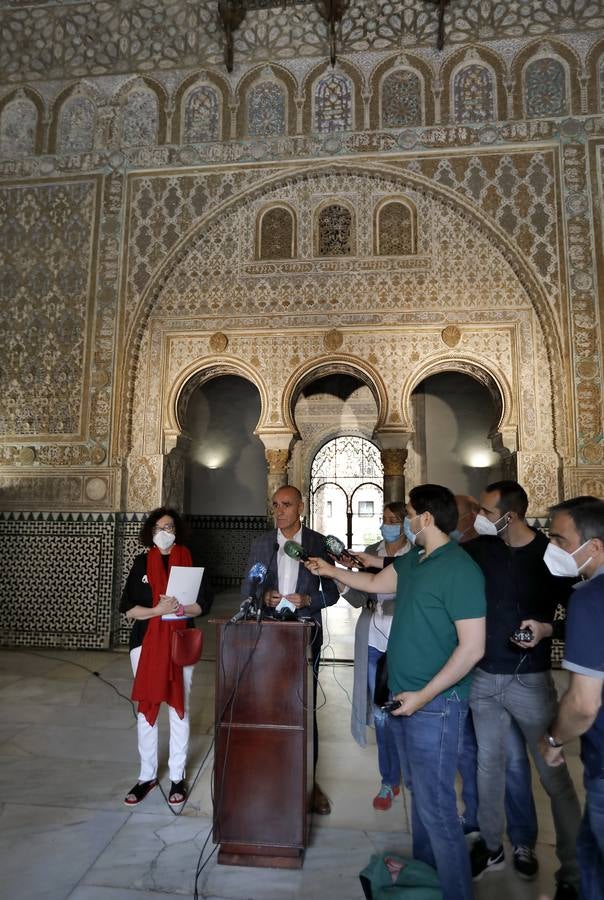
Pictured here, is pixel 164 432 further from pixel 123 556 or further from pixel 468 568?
pixel 468 568

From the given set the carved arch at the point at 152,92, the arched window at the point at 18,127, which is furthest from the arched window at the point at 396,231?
the arched window at the point at 18,127

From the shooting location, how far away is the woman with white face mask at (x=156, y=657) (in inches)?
118

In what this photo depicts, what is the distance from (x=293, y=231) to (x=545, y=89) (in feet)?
10.9

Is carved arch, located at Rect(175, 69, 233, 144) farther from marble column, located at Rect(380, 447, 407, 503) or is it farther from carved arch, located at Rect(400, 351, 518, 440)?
marble column, located at Rect(380, 447, 407, 503)

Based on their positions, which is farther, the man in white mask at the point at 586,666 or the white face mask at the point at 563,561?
the white face mask at the point at 563,561

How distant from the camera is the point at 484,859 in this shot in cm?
244

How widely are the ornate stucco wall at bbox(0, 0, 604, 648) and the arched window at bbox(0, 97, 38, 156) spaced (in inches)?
1.7

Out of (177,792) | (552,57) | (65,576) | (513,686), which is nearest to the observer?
(513,686)

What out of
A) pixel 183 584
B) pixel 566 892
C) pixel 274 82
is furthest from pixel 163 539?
pixel 274 82

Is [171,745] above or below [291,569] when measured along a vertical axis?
below

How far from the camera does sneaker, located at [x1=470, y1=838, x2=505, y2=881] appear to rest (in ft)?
7.94

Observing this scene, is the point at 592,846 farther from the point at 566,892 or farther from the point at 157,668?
the point at 157,668

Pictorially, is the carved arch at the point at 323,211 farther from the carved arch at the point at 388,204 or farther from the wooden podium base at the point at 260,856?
the wooden podium base at the point at 260,856

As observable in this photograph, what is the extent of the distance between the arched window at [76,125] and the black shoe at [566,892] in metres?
8.27
